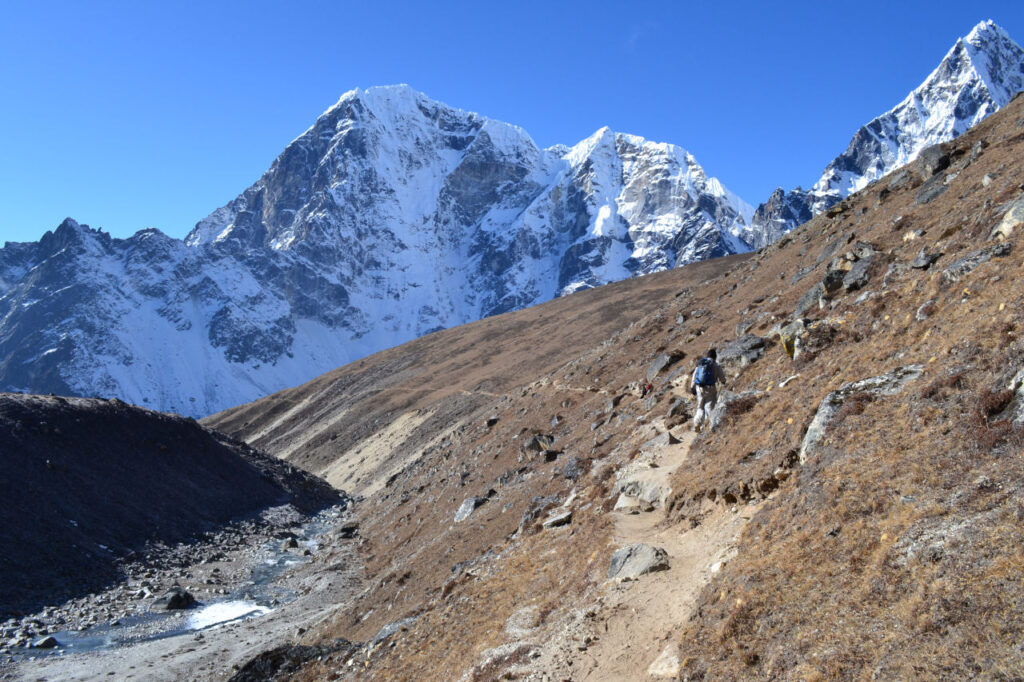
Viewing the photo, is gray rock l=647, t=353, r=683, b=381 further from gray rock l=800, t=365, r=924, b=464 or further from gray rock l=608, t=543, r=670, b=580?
gray rock l=608, t=543, r=670, b=580

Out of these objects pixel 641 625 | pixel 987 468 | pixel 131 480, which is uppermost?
pixel 131 480

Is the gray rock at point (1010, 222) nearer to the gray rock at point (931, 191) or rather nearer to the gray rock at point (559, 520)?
the gray rock at point (931, 191)

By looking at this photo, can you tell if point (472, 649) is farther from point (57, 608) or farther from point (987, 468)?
point (57, 608)

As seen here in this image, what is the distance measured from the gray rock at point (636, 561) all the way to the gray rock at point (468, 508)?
15680 mm

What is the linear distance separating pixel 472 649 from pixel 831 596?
736 cm

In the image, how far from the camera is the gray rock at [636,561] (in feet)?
39.4

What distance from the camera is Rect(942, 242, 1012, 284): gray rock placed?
14.1 metres

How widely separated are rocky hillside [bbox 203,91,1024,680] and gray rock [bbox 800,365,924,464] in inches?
2.2

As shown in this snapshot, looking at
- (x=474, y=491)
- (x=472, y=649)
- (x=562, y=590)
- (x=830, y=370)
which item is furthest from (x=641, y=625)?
(x=474, y=491)

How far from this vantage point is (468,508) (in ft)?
93.0

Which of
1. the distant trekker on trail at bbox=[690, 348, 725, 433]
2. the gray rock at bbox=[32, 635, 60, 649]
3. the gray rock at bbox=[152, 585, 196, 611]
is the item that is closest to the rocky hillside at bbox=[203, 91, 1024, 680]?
the distant trekker on trail at bbox=[690, 348, 725, 433]

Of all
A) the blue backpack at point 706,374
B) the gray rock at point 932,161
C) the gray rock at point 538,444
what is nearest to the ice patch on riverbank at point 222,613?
the gray rock at point 538,444

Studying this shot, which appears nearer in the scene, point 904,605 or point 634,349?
point 904,605

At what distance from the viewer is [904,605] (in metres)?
7.48
